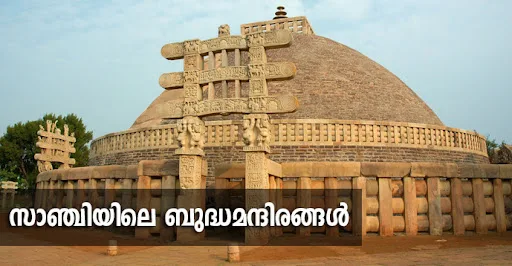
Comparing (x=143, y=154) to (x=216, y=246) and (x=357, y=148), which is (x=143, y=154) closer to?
(x=357, y=148)

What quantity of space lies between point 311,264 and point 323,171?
300 cm

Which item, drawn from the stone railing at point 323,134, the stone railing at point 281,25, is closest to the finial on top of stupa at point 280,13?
the stone railing at point 281,25

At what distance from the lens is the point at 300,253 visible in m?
6.57

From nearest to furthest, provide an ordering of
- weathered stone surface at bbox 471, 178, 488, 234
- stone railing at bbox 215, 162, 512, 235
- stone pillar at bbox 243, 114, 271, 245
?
stone pillar at bbox 243, 114, 271, 245 → stone railing at bbox 215, 162, 512, 235 → weathered stone surface at bbox 471, 178, 488, 234

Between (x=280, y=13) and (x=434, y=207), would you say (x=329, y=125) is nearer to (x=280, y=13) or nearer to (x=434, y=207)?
Result: (x=434, y=207)

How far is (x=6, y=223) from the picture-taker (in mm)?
11992

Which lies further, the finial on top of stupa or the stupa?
the finial on top of stupa

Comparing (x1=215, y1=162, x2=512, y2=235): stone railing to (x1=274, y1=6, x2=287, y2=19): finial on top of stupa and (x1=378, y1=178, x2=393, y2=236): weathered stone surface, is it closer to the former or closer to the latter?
Result: (x1=378, y1=178, x2=393, y2=236): weathered stone surface

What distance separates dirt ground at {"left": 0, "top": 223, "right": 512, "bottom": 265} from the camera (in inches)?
233

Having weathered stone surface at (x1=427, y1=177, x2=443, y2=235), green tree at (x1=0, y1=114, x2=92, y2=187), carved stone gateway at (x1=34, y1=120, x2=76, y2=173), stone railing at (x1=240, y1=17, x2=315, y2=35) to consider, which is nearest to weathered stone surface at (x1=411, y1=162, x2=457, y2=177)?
weathered stone surface at (x1=427, y1=177, x2=443, y2=235)

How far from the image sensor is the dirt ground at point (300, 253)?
19.4 feet

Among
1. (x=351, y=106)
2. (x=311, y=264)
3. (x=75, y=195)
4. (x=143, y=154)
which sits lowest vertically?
(x=311, y=264)

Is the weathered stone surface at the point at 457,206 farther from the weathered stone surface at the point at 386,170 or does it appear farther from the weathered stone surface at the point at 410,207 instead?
the weathered stone surface at the point at 386,170

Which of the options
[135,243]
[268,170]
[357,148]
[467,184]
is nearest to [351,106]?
[357,148]
